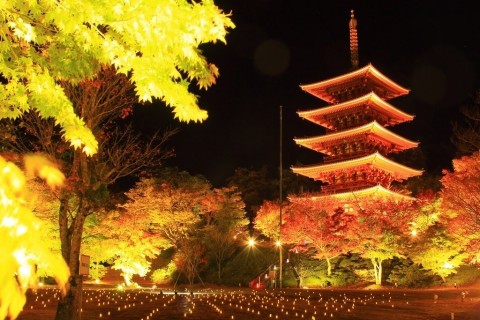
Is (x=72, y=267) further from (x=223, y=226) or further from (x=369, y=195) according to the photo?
(x=223, y=226)

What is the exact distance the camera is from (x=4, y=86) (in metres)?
5.49

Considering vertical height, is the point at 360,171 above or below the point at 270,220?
above

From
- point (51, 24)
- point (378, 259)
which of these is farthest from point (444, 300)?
point (51, 24)

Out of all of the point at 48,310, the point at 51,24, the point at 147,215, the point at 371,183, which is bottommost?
the point at 48,310

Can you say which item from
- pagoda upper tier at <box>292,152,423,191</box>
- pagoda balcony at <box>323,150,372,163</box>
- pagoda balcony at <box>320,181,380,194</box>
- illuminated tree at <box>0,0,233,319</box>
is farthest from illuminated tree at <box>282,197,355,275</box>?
illuminated tree at <box>0,0,233,319</box>

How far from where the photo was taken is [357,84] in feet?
125

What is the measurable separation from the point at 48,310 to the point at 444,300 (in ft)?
51.1

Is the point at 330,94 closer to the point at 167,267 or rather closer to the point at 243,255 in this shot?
the point at 243,255

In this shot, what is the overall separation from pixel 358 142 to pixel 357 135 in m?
0.83

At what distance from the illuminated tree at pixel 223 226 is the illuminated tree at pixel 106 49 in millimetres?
35829

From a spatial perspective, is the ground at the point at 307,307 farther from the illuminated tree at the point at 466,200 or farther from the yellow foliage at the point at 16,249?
the yellow foliage at the point at 16,249

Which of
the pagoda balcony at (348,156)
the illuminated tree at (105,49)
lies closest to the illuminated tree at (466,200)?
the pagoda balcony at (348,156)

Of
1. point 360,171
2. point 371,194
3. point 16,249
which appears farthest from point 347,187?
point 16,249

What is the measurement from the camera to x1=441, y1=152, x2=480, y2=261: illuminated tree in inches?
794
